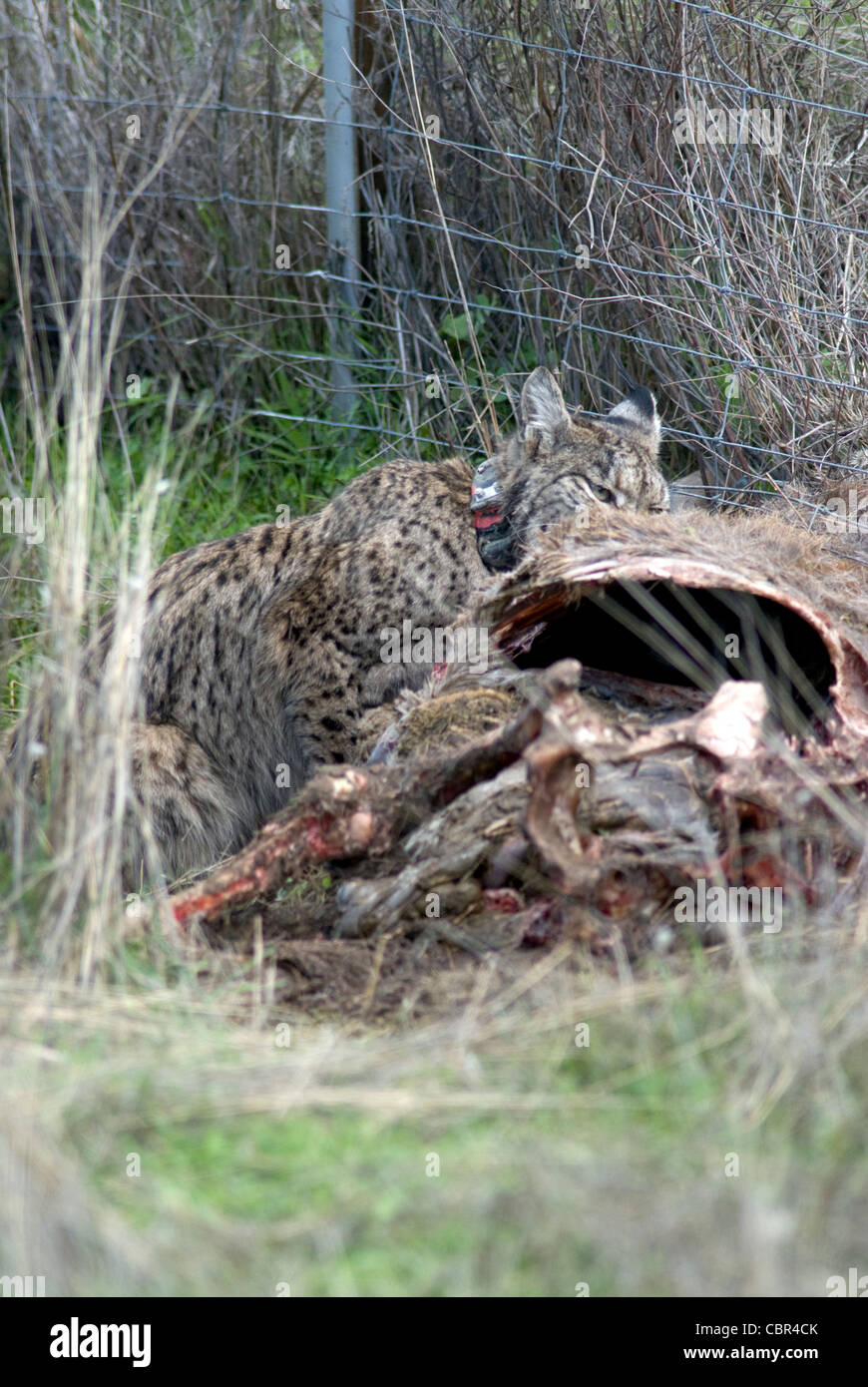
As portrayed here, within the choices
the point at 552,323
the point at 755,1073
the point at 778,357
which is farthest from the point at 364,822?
the point at 552,323

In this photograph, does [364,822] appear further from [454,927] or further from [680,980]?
[680,980]

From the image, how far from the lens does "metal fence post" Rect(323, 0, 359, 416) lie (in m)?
6.20

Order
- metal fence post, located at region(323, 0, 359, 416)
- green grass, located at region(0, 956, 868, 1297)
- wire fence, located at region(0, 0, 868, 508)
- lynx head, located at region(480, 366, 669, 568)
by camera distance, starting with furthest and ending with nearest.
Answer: metal fence post, located at region(323, 0, 359, 416) → wire fence, located at region(0, 0, 868, 508) → lynx head, located at region(480, 366, 669, 568) → green grass, located at region(0, 956, 868, 1297)

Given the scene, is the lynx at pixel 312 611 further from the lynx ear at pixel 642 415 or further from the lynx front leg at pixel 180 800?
the lynx ear at pixel 642 415

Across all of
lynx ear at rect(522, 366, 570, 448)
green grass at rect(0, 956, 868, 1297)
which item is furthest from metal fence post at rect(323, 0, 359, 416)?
green grass at rect(0, 956, 868, 1297)

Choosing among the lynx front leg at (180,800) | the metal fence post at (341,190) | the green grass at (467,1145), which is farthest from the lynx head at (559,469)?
the green grass at (467,1145)

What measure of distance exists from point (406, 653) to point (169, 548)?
1.85 m

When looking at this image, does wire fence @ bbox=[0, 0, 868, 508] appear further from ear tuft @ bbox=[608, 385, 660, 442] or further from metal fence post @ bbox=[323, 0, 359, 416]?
ear tuft @ bbox=[608, 385, 660, 442]

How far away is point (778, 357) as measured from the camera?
509 cm

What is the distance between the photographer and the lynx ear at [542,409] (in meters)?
4.72

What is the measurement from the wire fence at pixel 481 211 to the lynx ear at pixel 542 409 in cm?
73

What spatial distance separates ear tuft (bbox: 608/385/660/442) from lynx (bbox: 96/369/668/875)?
0.72ft

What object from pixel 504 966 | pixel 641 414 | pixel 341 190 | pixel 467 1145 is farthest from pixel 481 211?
pixel 467 1145

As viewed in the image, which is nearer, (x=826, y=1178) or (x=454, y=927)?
(x=826, y=1178)
